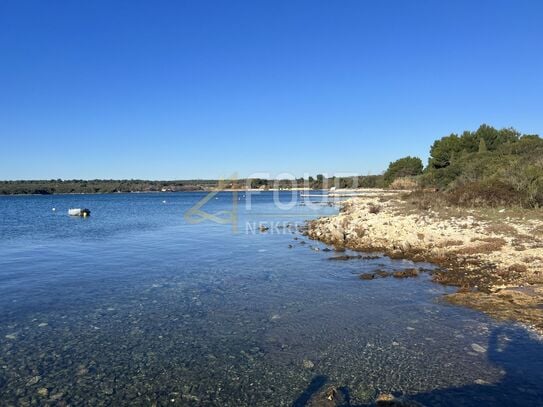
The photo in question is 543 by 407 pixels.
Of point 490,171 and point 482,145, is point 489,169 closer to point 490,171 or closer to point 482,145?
point 490,171

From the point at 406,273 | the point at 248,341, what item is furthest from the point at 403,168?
the point at 248,341

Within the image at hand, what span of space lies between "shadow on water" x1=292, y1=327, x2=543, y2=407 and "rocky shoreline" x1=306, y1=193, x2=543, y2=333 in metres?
1.98

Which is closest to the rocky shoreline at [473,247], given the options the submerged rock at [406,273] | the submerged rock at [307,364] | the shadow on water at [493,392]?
the submerged rock at [406,273]

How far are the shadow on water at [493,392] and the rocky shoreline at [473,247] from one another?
1980 millimetres

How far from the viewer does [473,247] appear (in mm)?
18859

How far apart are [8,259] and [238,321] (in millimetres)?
19100

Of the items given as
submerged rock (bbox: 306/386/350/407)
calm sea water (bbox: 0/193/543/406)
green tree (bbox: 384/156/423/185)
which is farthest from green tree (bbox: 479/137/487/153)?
submerged rock (bbox: 306/386/350/407)

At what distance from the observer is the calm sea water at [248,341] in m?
7.82

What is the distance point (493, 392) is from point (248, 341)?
18.3 feet

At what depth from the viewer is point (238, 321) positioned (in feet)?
39.2

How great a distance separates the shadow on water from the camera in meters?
7.22

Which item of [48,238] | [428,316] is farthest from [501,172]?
[48,238]

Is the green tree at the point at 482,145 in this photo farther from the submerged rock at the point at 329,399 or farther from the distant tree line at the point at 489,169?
the submerged rock at the point at 329,399

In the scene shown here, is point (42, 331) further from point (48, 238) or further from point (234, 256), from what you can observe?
point (48, 238)
